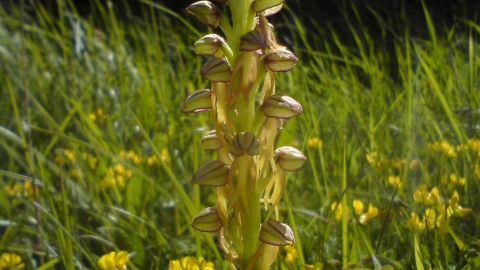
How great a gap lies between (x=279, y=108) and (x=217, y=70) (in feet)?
0.32

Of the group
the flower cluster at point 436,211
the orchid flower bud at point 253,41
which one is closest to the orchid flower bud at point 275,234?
the orchid flower bud at point 253,41

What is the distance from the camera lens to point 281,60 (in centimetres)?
77

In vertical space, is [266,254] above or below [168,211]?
above

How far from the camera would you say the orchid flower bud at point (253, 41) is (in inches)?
28.6

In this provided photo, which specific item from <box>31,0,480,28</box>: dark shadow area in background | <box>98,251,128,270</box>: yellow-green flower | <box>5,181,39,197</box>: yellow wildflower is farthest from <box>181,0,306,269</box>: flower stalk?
<box>31,0,480,28</box>: dark shadow area in background

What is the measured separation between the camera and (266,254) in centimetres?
82

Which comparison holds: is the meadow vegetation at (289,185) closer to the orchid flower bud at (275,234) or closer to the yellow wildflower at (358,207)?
the yellow wildflower at (358,207)

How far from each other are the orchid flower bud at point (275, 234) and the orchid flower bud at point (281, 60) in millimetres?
214

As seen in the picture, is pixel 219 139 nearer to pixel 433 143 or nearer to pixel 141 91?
pixel 433 143

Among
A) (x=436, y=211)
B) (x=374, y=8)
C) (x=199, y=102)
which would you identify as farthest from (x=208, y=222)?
(x=374, y=8)

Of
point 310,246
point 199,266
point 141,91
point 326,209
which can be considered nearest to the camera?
point 199,266

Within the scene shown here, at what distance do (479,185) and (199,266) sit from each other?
624 mm

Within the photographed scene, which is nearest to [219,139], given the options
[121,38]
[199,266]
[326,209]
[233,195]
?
[233,195]

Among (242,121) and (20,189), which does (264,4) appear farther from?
(20,189)
